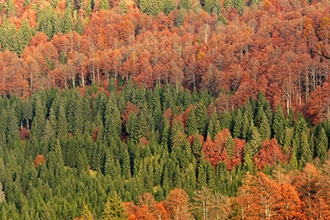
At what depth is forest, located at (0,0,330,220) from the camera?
105062 mm

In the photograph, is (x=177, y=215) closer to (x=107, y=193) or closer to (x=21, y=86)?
(x=107, y=193)

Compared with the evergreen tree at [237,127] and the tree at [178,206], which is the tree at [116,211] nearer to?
the tree at [178,206]

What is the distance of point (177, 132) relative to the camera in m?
146

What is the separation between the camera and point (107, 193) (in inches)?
4961

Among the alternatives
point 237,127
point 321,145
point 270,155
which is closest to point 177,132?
point 237,127

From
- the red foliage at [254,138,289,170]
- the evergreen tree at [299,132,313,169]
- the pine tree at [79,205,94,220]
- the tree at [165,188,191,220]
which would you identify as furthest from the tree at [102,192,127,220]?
the evergreen tree at [299,132,313,169]

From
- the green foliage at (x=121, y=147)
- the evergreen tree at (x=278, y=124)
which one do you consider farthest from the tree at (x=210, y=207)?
the evergreen tree at (x=278, y=124)

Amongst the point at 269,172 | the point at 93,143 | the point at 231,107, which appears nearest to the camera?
the point at 269,172

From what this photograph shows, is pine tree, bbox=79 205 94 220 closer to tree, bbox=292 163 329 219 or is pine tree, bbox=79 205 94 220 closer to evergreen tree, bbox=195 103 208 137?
tree, bbox=292 163 329 219

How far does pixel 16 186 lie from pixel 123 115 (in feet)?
120

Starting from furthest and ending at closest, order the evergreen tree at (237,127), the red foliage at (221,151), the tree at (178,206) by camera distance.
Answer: the evergreen tree at (237,127) → the red foliage at (221,151) → the tree at (178,206)

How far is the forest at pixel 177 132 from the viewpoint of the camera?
105062 mm

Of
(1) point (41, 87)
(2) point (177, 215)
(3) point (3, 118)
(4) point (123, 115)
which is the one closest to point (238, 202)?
(2) point (177, 215)

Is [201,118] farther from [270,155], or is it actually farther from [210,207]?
[210,207]
